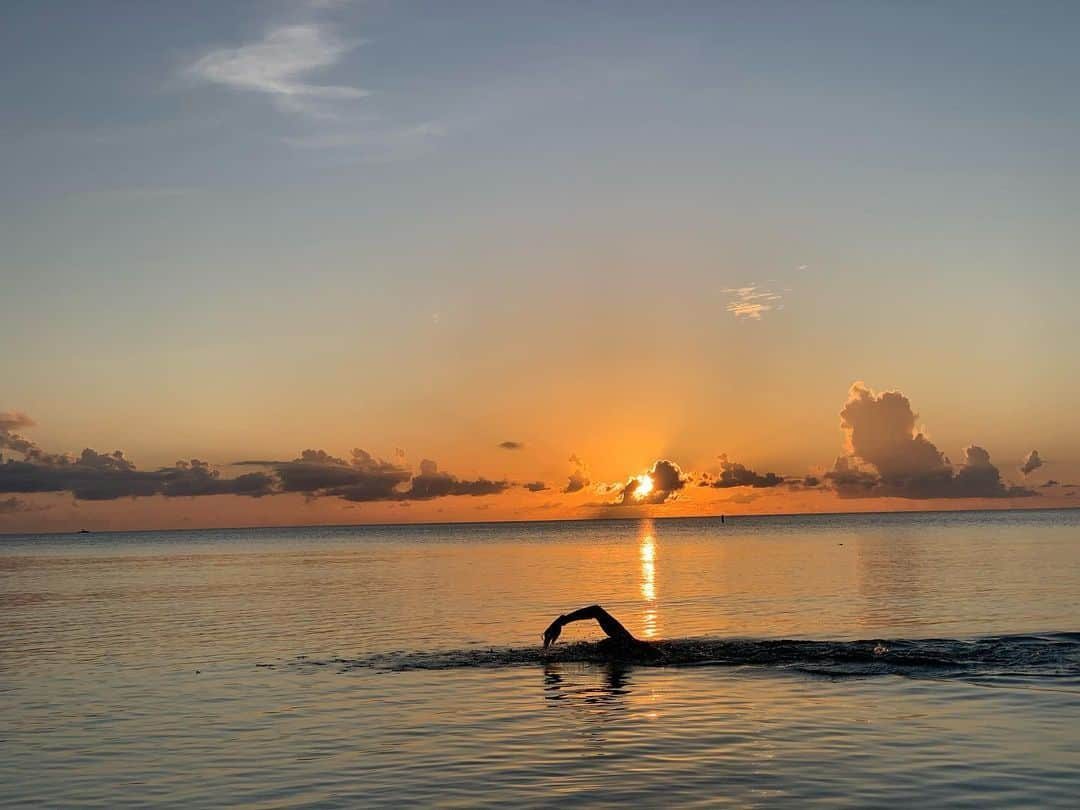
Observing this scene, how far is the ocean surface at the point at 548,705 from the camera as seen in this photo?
2195cm

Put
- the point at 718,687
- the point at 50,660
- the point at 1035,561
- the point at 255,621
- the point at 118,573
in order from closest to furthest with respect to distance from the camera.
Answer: the point at 718,687, the point at 50,660, the point at 255,621, the point at 1035,561, the point at 118,573

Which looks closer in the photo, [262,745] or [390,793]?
[390,793]

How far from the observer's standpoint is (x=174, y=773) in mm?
23938

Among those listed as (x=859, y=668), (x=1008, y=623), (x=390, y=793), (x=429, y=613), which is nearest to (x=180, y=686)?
(x=390, y=793)

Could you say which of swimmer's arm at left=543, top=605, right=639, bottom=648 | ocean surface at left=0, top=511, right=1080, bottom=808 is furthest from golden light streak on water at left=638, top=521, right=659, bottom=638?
swimmer's arm at left=543, top=605, right=639, bottom=648

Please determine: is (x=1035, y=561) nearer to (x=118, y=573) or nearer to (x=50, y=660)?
(x=50, y=660)

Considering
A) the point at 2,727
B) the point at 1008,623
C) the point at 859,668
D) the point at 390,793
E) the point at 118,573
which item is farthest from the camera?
the point at 118,573

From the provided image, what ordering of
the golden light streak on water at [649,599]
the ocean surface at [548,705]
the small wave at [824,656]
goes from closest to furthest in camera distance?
1. the ocean surface at [548,705]
2. the small wave at [824,656]
3. the golden light streak on water at [649,599]

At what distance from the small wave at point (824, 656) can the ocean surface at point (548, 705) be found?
0.63 ft

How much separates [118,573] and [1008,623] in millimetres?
111248

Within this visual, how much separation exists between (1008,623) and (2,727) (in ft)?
136

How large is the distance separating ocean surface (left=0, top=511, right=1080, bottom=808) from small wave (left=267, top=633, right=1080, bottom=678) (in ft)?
0.63

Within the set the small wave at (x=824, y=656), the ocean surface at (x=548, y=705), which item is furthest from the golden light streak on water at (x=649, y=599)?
the small wave at (x=824, y=656)

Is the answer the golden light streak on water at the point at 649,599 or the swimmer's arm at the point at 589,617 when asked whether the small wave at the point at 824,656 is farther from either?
the golden light streak on water at the point at 649,599
